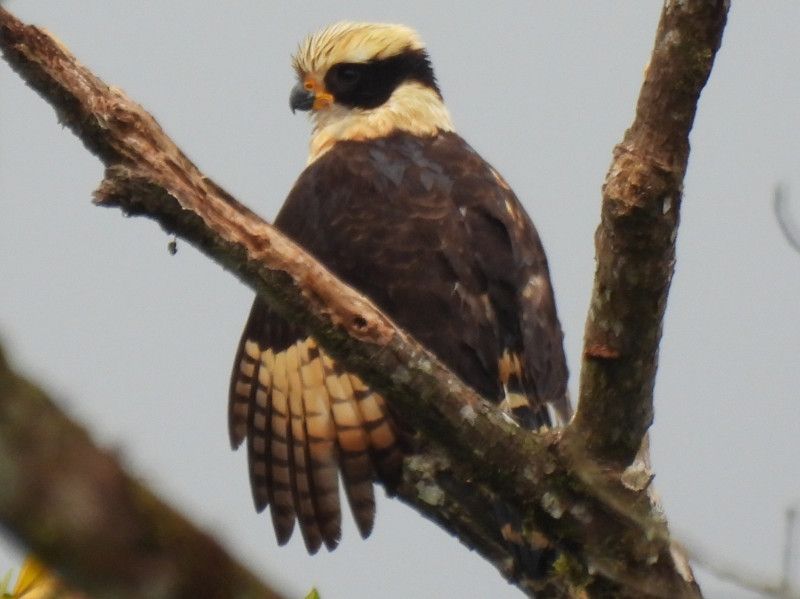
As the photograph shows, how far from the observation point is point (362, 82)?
6250 millimetres

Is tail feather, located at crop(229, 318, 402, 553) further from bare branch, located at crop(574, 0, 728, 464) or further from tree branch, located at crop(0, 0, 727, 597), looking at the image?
bare branch, located at crop(574, 0, 728, 464)

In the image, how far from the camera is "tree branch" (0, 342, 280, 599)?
4.68 feet

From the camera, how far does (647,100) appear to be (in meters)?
3.39

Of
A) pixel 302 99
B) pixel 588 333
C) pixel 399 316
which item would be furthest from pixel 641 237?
pixel 302 99

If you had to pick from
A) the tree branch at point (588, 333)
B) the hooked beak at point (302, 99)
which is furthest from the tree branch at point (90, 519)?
the hooked beak at point (302, 99)

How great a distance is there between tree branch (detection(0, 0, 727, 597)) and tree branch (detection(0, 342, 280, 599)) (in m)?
1.88

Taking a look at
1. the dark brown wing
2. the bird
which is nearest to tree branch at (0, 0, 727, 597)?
the bird

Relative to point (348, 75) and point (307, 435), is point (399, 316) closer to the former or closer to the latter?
point (307, 435)

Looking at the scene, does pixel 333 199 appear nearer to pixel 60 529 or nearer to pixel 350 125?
pixel 350 125

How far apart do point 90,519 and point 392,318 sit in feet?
11.6

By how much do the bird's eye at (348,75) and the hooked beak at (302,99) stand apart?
15 centimetres

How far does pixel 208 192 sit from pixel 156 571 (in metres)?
2.11

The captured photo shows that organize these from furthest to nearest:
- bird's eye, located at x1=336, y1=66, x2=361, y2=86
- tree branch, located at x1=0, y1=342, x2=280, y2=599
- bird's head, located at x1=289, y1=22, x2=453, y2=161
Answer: bird's eye, located at x1=336, y1=66, x2=361, y2=86 → bird's head, located at x1=289, y1=22, x2=453, y2=161 → tree branch, located at x1=0, y1=342, x2=280, y2=599

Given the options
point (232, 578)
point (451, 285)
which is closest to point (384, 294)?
point (451, 285)
